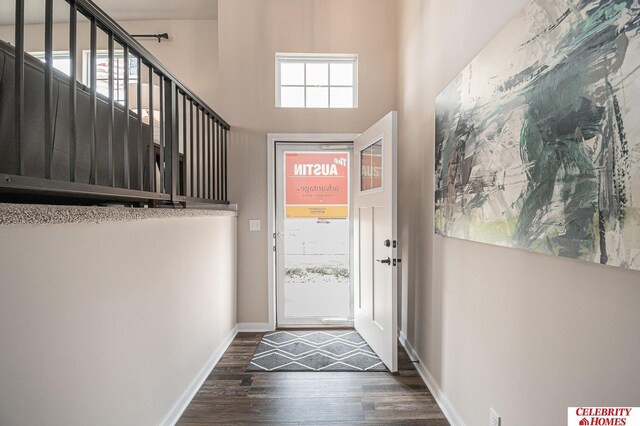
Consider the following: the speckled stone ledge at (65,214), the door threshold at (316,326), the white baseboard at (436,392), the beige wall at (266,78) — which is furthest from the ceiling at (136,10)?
the white baseboard at (436,392)

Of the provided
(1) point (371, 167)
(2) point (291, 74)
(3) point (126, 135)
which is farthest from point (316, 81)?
(3) point (126, 135)

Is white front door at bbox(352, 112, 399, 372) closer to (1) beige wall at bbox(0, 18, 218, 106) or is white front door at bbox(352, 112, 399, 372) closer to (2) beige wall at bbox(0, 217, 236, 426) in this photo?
Result: (2) beige wall at bbox(0, 217, 236, 426)

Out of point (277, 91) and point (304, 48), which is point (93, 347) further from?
point (304, 48)

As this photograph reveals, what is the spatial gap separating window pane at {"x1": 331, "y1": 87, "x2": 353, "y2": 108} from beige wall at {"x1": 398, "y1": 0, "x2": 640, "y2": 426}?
2.61ft

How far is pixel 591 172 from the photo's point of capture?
0.90 metres

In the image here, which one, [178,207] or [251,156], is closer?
[178,207]

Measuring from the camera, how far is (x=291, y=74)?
3.58 metres

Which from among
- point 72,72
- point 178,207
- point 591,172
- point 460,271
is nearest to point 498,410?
point 460,271

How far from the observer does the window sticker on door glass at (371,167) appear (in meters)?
2.81

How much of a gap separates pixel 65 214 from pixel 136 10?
12.0 ft

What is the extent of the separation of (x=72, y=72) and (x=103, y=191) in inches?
17.8

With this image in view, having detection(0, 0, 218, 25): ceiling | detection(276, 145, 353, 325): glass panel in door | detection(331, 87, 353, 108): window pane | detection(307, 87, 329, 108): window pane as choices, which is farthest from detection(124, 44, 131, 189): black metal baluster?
detection(0, 0, 218, 25): ceiling

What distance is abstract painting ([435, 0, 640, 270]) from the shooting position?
0.80 metres

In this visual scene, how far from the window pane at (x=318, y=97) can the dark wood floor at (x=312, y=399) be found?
2621 mm
